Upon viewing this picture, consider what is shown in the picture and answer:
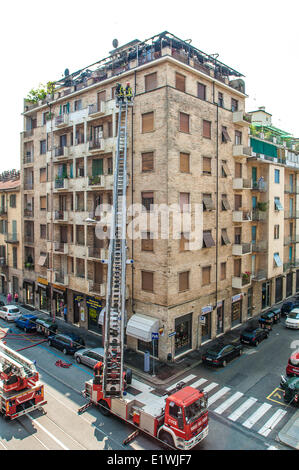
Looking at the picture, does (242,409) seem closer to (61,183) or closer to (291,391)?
(291,391)

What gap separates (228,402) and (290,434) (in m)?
3.94

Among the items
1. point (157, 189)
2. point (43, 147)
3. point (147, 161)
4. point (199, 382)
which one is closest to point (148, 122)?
point (147, 161)

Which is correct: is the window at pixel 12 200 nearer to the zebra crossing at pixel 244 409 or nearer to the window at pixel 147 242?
the window at pixel 147 242

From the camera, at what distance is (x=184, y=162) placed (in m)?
26.3

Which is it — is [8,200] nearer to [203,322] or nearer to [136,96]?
[136,96]

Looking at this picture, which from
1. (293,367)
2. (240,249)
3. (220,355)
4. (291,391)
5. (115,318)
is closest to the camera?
(115,318)

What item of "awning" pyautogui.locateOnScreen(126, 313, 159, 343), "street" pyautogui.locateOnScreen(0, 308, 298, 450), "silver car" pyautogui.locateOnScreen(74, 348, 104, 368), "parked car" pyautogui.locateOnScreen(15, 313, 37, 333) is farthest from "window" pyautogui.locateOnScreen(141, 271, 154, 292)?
"parked car" pyautogui.locateOnScreen(15, 313, 37, 333)

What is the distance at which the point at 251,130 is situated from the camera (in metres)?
35.4

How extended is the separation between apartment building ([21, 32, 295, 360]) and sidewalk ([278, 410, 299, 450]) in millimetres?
9623

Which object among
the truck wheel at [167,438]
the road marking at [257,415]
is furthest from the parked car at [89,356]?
the road marking at [257,415]

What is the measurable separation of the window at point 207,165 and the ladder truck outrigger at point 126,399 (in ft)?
37.3
